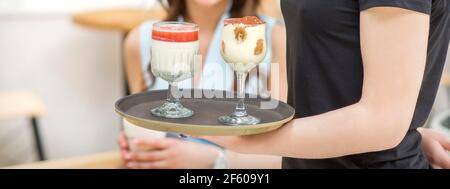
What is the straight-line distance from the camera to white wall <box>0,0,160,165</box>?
3.04 m

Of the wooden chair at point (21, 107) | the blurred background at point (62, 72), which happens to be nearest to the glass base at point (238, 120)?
the wooden chair at point (21, 107)

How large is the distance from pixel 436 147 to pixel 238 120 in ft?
1.51

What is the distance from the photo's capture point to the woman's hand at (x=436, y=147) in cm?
107

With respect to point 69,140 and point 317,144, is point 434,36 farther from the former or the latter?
point 69,140

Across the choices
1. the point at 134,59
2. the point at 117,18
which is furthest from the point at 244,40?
the point at 117,18

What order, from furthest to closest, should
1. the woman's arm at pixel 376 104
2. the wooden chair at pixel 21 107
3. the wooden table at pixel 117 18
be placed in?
1. the wooden table at pixel 117 18
2. the wooden chair at pixel 21 107
3. the woman's arm at pixel 376 104

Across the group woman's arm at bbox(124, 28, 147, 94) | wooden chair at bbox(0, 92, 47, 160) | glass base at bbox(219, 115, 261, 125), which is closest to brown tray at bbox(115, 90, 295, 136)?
glass base at bbox(219, 115, 261, 125)

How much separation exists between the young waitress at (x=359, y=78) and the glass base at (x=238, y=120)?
0.05m

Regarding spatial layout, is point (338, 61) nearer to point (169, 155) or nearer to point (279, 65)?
point (279, 65)

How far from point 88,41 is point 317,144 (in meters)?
2.50

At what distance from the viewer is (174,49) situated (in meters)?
0.76

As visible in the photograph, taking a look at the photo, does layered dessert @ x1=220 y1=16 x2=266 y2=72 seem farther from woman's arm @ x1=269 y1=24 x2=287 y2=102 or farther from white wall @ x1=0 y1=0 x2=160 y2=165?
white wall @ x1=0 y1=0 x2=160 y2=165

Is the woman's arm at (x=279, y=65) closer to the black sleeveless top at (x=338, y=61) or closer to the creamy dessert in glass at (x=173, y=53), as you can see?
the black sleeveless top at (x=338, y=61)
